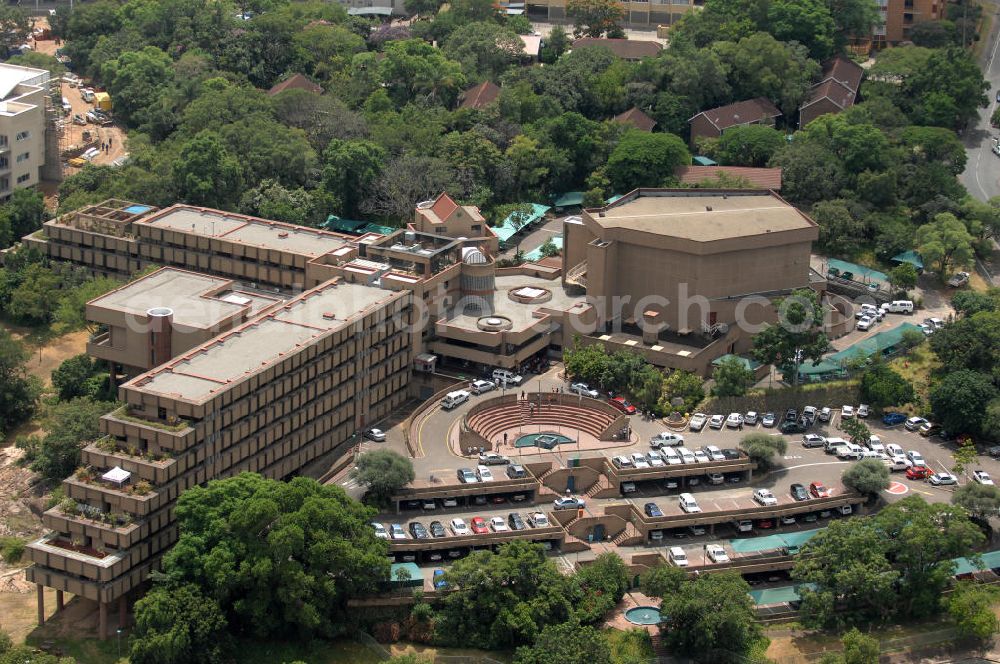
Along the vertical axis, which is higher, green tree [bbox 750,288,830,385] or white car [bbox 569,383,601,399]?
green tree [bbox 750,288,830,385]

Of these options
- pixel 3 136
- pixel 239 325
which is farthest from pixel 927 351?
pixel 3 136

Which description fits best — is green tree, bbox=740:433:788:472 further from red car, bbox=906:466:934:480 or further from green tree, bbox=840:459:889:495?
red car, bbox=906:466:934:480

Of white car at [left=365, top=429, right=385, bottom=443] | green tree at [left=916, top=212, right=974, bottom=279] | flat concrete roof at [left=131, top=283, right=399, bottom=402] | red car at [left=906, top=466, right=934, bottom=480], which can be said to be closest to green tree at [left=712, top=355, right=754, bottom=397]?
red car at [left=906, top=466, right=934, bottom=480]

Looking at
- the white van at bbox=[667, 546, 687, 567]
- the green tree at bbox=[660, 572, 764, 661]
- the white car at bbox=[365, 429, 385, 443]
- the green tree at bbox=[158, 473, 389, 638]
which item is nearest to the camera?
the green tree at bbox=[158, 473, 389, 638]

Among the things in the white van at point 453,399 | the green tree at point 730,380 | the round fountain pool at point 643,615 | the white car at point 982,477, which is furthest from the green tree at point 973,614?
the white van at point 453,399

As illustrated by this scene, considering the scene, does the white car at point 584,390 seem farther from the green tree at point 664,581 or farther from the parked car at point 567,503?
the green tree at point 664,581

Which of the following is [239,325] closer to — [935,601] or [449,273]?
[449,273]
